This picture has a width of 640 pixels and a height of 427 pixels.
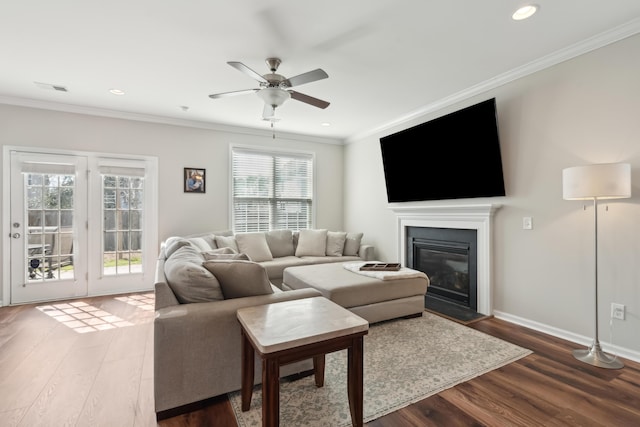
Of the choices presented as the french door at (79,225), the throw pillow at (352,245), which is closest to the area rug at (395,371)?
the throw pillow at (352,245)

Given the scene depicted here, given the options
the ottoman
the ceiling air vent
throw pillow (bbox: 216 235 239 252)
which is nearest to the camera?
the ottoman

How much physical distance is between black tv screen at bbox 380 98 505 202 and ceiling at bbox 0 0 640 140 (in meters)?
0.40

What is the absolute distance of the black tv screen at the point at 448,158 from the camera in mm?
3166

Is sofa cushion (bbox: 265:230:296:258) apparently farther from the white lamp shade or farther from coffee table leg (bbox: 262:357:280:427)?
the white lamp shade

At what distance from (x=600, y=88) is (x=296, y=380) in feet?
11.1

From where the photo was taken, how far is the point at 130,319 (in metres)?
3.23

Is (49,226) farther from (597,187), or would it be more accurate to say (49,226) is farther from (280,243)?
(597,187)

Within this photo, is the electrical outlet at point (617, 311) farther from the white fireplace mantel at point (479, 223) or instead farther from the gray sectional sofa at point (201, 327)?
the gray sectional sofa at point (201, 327)

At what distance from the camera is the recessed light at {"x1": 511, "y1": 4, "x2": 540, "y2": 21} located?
2039 millimetres

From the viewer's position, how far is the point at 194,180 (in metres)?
4.69

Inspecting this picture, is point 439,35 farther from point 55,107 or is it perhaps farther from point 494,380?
point 55,107

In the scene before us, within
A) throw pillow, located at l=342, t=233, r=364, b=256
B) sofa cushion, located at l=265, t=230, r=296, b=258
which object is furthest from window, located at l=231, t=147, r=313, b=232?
throw pillow, located at l=342, t=233, r=364, b=256

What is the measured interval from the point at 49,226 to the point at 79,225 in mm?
328

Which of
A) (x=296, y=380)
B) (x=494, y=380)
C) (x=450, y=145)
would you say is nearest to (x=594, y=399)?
(x=494, y=380)
